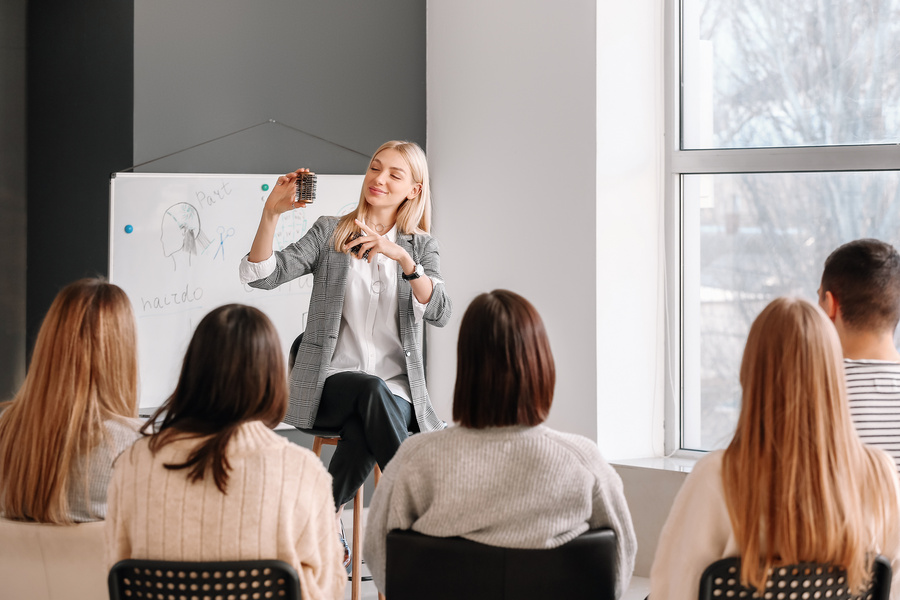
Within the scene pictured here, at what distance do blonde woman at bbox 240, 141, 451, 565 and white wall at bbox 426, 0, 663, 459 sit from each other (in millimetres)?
861

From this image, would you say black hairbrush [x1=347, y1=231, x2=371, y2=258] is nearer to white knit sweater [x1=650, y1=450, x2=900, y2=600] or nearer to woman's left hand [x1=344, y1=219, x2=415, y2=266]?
woman's left hand [x1=344, y1=219, x2=415, y2=266]

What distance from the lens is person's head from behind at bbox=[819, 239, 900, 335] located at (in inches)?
77.0

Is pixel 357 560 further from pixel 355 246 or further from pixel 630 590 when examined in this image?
pixel 630 590

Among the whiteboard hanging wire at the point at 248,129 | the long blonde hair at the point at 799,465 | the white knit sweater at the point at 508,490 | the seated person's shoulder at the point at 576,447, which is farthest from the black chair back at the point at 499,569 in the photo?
the whiteboard hanging wire at the point at 248,129

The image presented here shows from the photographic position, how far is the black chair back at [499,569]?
1.56 metres

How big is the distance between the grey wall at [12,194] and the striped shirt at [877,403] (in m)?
3.20

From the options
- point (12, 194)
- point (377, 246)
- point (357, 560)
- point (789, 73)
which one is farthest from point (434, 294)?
point (12, 194)

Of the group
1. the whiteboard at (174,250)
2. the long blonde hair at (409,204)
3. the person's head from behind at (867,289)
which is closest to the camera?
the person's head from behind at (867,289)

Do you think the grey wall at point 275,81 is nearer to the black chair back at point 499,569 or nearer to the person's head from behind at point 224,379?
the person's head from behind at point 224,379

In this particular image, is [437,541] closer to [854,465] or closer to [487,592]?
[487,592]

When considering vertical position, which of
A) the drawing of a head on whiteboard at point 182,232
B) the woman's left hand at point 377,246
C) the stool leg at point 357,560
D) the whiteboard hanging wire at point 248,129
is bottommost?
the stool leg at point 357,560

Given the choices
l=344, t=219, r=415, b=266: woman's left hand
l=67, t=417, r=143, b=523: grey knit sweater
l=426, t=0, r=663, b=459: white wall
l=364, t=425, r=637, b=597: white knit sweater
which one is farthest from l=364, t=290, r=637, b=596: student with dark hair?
l=426, t=0, r=663, b=459: white wall

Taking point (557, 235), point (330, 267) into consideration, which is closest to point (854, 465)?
point (330, 267)

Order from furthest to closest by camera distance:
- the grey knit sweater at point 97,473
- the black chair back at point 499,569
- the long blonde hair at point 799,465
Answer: the grey knit sweater at point 97,473 → the black chair back at point 499,569 → the long blonde hair at point 799,465
